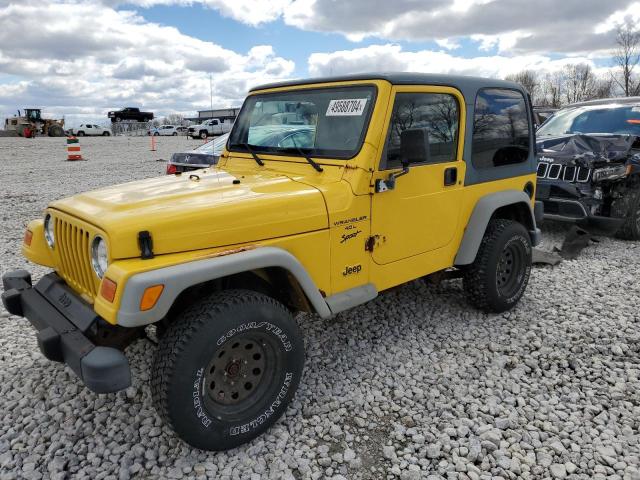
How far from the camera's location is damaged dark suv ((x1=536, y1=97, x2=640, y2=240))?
249 inches

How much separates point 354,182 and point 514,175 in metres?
1.96

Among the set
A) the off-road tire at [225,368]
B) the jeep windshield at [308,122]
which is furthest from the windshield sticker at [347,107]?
the off-road tire at [225,368]

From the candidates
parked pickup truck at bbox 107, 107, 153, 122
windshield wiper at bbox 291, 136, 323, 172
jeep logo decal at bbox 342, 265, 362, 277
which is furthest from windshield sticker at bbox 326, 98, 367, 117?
parked pickup truck at bbox 107, 107, 153, 122

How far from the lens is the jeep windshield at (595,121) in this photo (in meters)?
7.00

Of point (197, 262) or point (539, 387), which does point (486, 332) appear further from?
point (197, 262)

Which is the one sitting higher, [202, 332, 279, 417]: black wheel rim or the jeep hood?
the jeep hood

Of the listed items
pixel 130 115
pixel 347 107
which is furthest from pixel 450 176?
pixel 130 115

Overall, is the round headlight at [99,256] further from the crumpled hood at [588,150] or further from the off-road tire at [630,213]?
the off-road tire at [630,213]

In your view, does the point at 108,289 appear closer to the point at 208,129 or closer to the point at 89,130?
the point at 208,129

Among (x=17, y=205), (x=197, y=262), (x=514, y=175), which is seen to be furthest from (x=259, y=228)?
(x=17, y=205)

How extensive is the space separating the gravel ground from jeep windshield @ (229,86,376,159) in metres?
1.52

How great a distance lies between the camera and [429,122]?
136 inches

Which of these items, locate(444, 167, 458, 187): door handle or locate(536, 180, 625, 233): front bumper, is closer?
locate(444, 167, 458, 187): door handle

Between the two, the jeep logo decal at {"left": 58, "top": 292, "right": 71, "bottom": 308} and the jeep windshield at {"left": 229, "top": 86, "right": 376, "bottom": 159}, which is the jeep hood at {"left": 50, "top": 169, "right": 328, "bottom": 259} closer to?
the jeep windshield at {"left": 229, "top": 86, "right": 376, "bottom": 159}
